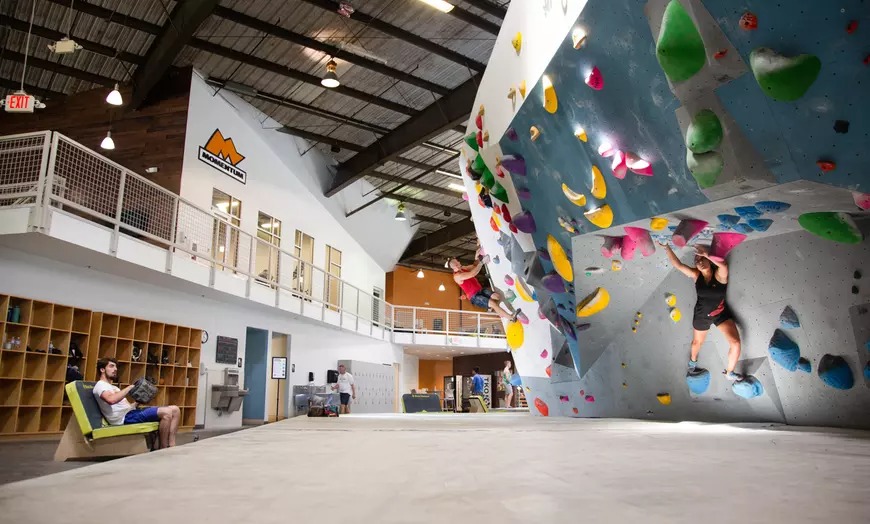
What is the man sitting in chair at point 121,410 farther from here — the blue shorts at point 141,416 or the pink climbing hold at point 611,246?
the pink climbing hold at point 611,246

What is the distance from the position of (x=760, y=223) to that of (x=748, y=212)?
0.31 m

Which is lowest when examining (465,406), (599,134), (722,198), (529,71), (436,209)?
(465,406)

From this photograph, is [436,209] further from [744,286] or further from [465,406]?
[744,286]

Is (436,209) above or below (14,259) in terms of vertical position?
above

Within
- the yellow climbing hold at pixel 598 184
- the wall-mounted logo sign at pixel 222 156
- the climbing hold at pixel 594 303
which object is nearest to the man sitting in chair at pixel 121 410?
the climbing hold at pixel 594 303

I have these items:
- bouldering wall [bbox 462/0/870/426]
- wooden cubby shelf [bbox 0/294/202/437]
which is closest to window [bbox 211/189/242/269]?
wooden cubby shelf [bbox 0/294/202/437]

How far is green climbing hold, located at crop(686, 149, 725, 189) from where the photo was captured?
339cm

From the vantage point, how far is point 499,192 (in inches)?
244

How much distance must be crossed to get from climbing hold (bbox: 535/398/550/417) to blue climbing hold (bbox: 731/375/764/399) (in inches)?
144

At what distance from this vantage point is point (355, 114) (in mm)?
14617

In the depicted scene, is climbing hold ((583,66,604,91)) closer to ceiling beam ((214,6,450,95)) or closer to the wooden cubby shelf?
the wooden cubby shelf

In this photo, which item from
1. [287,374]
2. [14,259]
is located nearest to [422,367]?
[287,374]

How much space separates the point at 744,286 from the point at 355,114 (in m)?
11.3

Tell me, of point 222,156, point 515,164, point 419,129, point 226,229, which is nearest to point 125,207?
point 226,229
